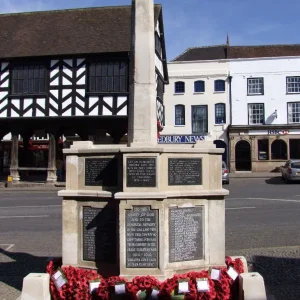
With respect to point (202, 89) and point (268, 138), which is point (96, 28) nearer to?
point (202, 89)

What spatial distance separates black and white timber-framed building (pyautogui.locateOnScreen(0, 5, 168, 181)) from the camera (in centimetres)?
2267

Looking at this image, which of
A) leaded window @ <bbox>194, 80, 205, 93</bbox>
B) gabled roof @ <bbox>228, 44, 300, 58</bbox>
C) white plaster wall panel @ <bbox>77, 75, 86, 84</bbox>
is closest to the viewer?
white plaster wall panel @ <bbox>77, 75, 86, 84</bbox>

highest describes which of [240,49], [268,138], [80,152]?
[240,49]

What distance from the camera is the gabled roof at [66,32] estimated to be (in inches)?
915

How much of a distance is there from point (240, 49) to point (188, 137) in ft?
35.6

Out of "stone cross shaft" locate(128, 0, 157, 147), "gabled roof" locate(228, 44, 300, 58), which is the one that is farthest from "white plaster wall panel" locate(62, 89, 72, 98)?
"gabled roof" locate(228, 44, 300, 58)

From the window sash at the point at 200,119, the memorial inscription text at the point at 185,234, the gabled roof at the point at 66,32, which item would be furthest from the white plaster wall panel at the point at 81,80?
the memorial inscription text at the point at 185,234

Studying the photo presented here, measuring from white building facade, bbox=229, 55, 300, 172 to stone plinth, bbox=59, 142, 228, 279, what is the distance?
30.1 m

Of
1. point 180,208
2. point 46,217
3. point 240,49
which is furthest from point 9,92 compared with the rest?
point 240,49

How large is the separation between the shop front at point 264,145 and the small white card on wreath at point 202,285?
30.6 meters

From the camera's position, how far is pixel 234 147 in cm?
3484

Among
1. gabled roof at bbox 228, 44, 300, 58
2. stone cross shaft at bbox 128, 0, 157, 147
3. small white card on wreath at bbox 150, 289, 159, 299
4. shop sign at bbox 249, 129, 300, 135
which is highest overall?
gabled roof at bbox 228, 44, 300, 58

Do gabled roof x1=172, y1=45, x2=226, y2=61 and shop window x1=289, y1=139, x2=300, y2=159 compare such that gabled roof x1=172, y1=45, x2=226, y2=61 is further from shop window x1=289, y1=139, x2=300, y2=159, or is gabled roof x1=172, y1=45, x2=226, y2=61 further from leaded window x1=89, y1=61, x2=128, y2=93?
leaded window x1=89, y1=61, x2=128, y2=93

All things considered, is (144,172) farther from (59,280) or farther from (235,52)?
(235,52)
